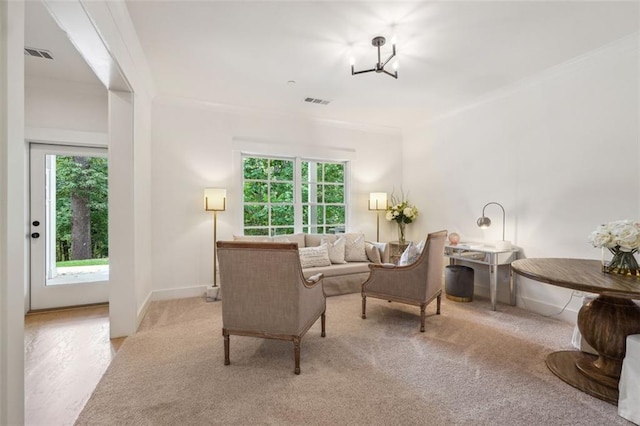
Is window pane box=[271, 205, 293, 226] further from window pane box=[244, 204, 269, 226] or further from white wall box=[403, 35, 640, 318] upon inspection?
white wall box=[403, 35, 640, 318]

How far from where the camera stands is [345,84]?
12.6 feet

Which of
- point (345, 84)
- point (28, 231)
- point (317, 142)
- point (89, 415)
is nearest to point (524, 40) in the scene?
point (345, 84)

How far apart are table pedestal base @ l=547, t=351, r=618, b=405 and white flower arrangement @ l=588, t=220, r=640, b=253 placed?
89 centimetres

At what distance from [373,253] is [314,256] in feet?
3.28

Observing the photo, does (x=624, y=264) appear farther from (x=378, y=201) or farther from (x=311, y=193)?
(x=311, y=193)

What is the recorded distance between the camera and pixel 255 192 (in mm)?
4852

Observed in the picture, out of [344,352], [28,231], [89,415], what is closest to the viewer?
[89,415]

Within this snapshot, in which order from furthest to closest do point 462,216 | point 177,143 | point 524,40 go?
1. point 462,216
2. point 177,143
3. point 524,40

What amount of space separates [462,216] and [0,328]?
15.9 ft

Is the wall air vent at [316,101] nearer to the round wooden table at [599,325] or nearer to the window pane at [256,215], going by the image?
the window pane at [256,215]

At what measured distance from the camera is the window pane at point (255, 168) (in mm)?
4805

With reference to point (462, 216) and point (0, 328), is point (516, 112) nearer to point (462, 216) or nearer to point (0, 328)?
point (462, 216)

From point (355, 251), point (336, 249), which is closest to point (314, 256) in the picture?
point (336, 249)

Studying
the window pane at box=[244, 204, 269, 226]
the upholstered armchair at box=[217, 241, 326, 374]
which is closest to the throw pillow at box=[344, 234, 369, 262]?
the window pane at box=[244, 204, 269, 226]
